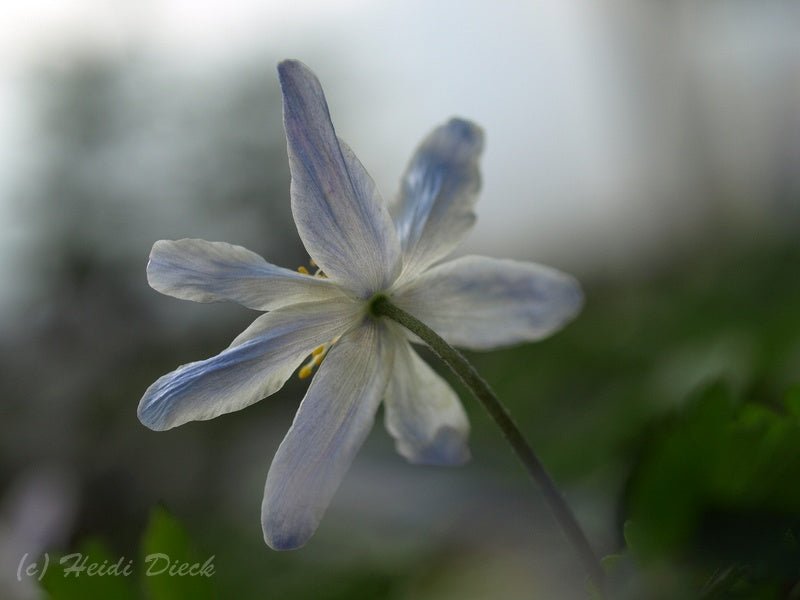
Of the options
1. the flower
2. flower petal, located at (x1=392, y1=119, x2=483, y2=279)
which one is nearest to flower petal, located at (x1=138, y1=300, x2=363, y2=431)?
the flower

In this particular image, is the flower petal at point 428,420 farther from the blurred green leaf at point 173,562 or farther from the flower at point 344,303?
the blurred green leaf at point 173,562

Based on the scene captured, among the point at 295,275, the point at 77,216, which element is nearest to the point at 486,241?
the point at 77,216

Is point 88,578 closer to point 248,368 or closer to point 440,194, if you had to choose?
point 248,368

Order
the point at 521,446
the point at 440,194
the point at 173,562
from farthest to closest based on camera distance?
the point at 440,194, the point at 173,562, the point at 521,446

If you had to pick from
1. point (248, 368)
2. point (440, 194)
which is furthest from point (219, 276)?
point (440, 194)

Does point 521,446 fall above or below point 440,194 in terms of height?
below

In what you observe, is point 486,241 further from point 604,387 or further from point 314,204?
point 314,204

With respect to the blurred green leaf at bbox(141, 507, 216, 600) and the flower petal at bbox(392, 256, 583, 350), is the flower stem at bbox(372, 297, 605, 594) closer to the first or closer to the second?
the flower petal at bbox(392, 256, 583, 350)
